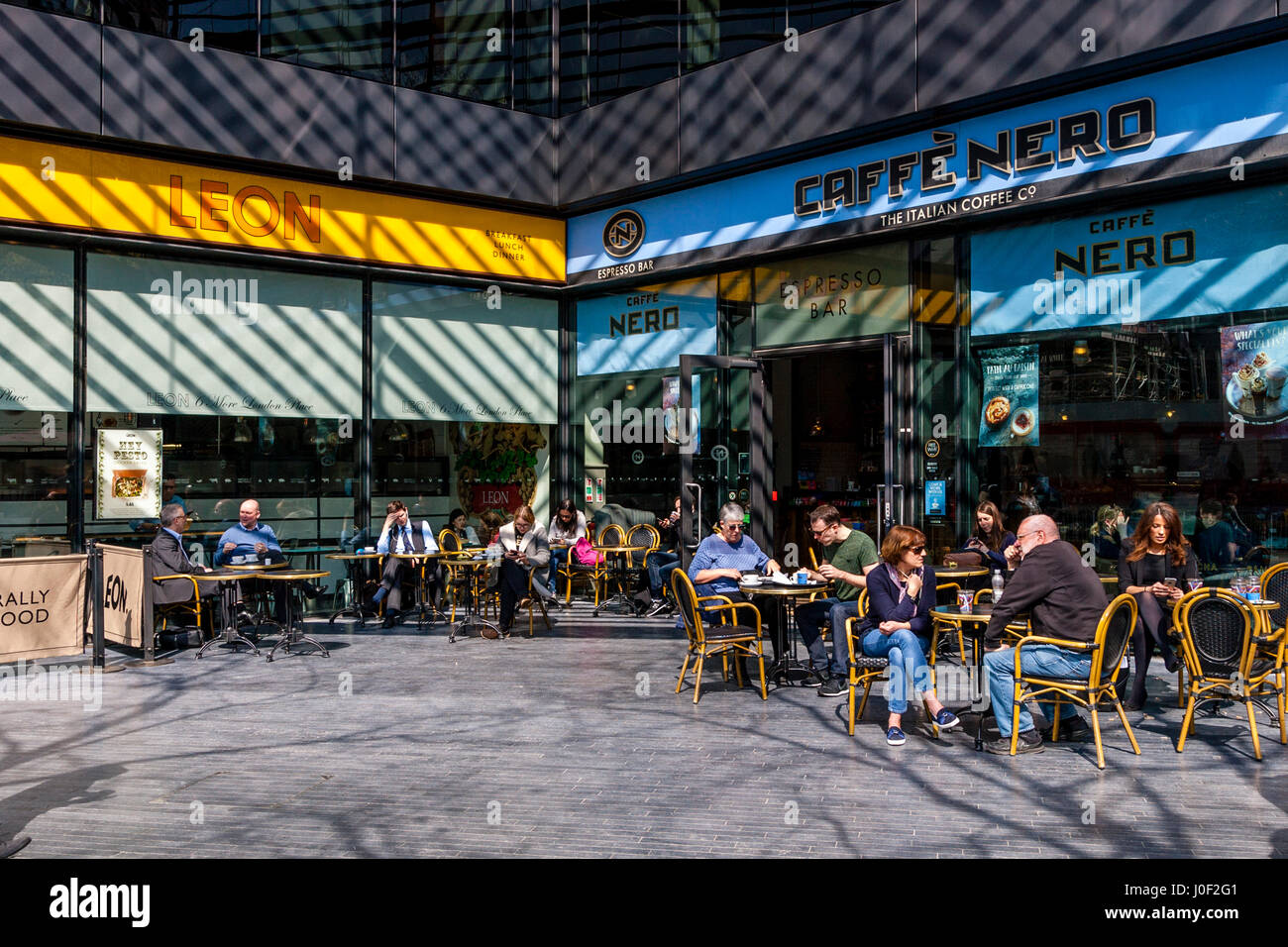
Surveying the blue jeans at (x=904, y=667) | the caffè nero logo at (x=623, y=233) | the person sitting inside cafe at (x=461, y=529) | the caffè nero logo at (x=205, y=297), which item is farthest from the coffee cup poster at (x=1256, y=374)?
the caffè nero logo at (x=205, y=297)

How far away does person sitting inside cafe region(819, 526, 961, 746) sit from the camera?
673cm

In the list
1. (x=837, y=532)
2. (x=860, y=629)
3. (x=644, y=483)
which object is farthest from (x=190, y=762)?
(x=644, y=483)

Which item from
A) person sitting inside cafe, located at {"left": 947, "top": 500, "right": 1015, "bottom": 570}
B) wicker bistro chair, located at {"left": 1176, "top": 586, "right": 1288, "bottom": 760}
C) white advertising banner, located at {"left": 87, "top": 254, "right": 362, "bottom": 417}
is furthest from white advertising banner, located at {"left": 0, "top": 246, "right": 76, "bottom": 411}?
wicker bistro chair, located at {"left": 1176, "top": 586, "right": 1288, "bottom": 760}

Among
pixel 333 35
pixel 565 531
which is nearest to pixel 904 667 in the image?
pixel 565 531

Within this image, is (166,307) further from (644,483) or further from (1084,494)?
(1084,494)

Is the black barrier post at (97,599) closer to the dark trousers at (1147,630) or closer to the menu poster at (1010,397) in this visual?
the menu poster at (1010,397)

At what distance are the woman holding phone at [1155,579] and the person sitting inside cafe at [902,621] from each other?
61.3 inches

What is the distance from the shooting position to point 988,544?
31.7ft

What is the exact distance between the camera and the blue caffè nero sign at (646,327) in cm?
1345

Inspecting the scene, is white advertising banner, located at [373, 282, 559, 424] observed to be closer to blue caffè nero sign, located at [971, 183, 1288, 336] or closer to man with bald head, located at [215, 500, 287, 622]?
man with bald head, located at [215, 500, 287, 622]

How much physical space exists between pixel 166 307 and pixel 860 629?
875 centimetres

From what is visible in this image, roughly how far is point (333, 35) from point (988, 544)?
9480 millimetres

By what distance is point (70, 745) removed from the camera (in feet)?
21.9
